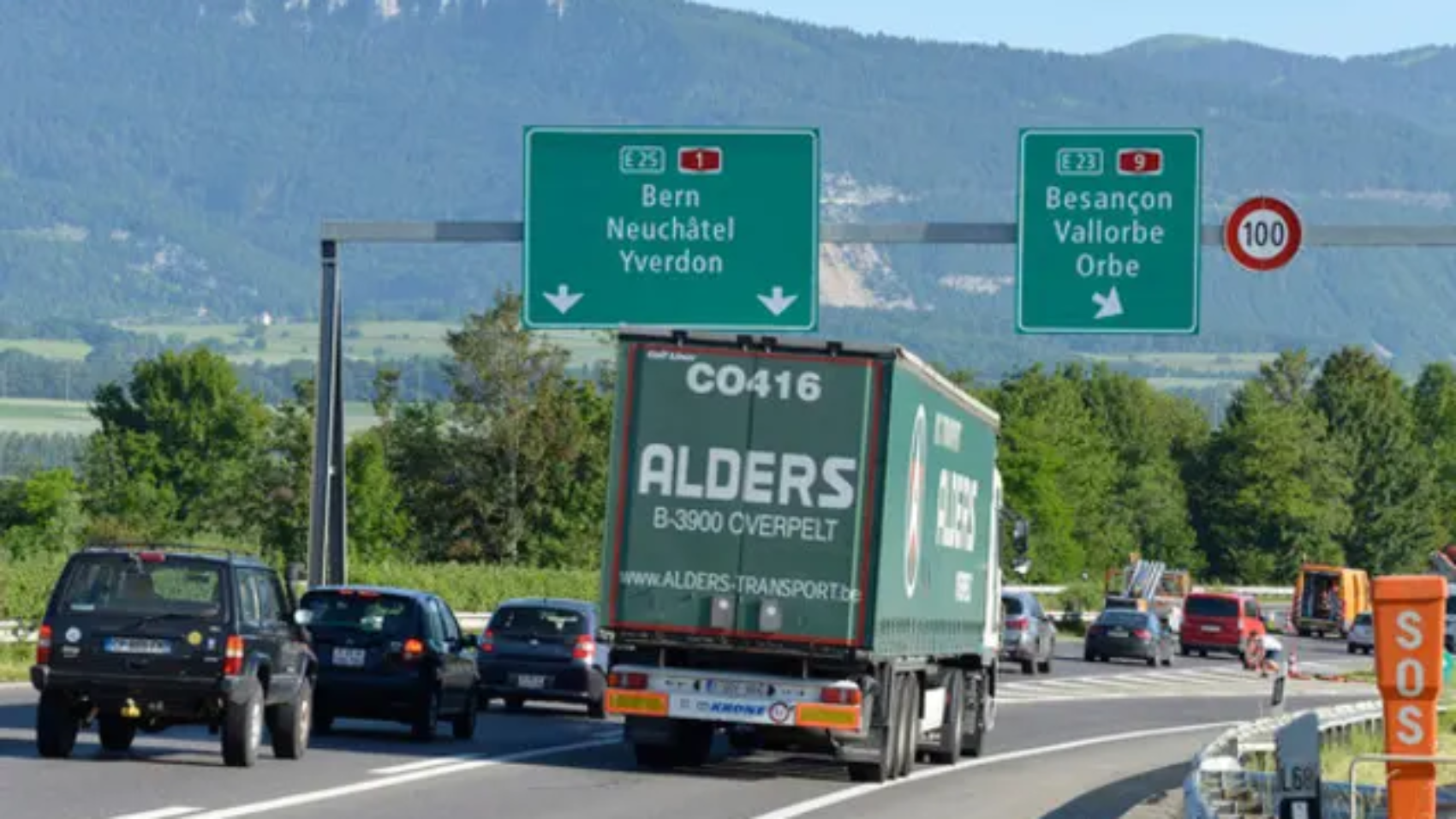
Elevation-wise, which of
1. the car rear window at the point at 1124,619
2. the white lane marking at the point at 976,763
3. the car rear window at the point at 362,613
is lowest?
the white lane marking at the point at 976,763

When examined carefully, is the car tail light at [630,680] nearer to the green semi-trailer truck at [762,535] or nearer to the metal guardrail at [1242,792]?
the green semi-trailer truck at [762,535]

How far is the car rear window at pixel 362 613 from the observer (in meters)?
27.9

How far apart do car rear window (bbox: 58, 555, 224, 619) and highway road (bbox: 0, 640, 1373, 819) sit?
123 cm

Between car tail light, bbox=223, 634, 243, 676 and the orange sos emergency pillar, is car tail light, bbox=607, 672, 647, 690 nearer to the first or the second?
car tail light, bbox=223, 634, 243, 676

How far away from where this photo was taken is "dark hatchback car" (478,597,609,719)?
34.2 m

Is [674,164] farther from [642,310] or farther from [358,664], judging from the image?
[358,664]

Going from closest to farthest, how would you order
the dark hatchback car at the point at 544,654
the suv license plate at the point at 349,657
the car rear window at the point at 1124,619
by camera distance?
1. the suv license plate at the point at 349,657
2. the dark hatchback car at the point at 544,654
3. the car rear window at the point at 1124,619

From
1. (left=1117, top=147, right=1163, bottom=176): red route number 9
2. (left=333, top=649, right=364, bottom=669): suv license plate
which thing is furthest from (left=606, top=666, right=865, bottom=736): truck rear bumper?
(left=1117, top=147, right=1163, bottom=176): red route number 9

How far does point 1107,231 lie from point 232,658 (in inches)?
610

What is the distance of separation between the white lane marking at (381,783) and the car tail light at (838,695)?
300 cm

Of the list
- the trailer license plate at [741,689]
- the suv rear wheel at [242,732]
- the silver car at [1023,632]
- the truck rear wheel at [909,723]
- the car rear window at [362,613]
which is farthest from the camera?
the silver car at [1023,632]

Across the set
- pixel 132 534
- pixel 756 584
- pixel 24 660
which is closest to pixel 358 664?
pixel 756 584

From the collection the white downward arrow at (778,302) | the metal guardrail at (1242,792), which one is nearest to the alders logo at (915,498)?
the metal guardrail at (1242,792)

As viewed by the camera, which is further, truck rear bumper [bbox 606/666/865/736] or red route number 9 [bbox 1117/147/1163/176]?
red route number 9 [bbox 1117/147/1163/176]
